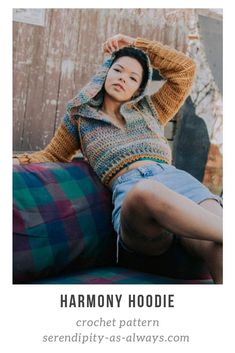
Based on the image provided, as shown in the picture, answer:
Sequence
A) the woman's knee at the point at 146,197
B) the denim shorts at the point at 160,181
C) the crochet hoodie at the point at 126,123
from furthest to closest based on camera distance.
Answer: the crochet hoodie at the point at 126,123 < the denim shorts at the point at 160,181 < the woman's knee at the point at 146,197

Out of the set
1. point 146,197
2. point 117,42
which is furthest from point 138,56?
point 146,197

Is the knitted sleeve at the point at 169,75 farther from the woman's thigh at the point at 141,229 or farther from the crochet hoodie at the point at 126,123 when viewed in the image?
the woman's thigh at the point at 141,229


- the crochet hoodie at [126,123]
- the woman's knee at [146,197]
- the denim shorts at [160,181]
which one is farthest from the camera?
the crochet hoodie at [126,123]

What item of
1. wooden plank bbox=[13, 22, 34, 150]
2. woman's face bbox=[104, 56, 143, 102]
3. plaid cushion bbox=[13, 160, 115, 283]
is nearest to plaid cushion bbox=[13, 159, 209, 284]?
plaid cushion bbox=[13, 160, 115, 283]

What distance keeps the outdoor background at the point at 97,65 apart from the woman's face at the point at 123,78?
72 millimetres

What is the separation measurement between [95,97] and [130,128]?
5.3 inches

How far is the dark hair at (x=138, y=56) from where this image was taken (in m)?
1.26

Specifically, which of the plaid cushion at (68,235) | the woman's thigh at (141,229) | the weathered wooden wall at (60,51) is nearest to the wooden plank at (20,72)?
the weathered wooden wall at (60,51)

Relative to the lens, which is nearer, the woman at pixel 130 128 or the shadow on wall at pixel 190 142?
the woman at pixel 130 128

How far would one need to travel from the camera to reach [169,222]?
964mm

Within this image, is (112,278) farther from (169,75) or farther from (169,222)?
(169,75)

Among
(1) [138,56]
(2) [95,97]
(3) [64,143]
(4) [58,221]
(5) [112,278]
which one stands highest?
(1) [138,56]
